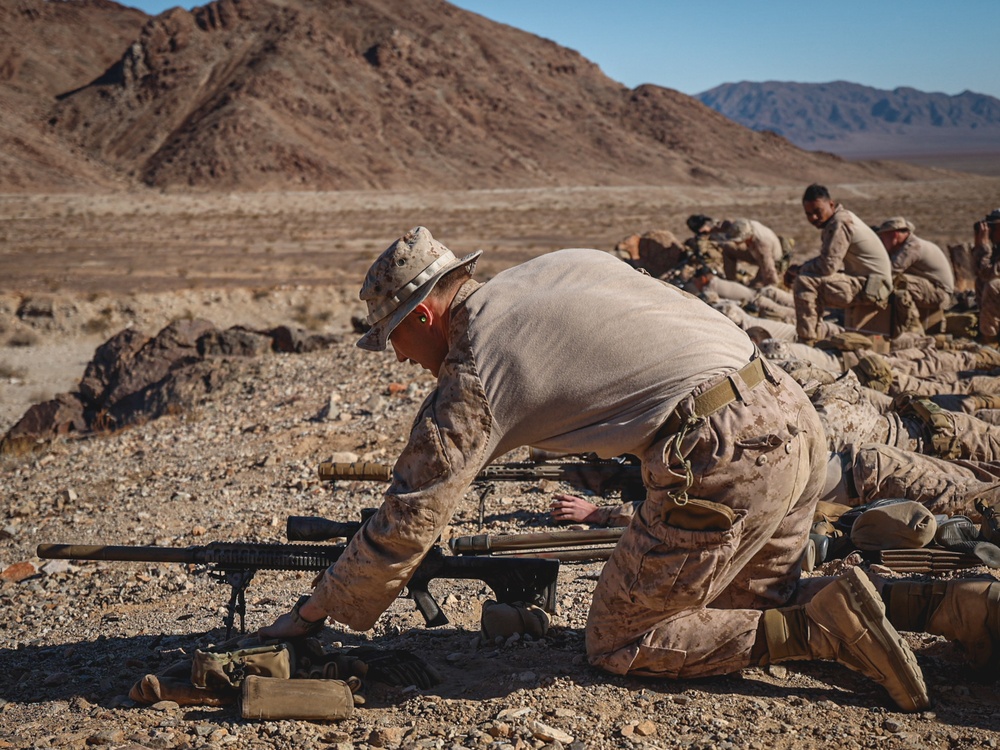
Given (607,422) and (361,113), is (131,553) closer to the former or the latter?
(607,422)

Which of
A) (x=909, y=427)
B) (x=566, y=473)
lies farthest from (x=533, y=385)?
(x=909, y=427)

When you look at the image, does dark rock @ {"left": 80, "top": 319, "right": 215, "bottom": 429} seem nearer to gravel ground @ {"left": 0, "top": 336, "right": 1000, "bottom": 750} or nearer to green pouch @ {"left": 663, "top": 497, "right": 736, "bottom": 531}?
gravel ground @ {"left": 0, "top": 336, "right": 1000, "bottom": 750}

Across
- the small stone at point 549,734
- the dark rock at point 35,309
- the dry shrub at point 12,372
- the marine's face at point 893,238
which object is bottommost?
the dry shrub at point 12,372

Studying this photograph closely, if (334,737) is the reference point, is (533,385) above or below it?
above

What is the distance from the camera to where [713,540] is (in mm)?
2850

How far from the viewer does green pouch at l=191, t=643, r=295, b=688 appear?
3094 mm

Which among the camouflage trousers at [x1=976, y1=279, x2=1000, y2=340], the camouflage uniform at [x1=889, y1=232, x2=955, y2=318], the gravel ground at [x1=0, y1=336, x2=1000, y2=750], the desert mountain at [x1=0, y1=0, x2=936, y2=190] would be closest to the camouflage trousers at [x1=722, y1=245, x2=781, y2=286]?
the camouflage uniform at [x1=889, y1=232, x2=955, y2=318]

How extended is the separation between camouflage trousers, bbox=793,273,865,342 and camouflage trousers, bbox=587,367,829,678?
5477mm

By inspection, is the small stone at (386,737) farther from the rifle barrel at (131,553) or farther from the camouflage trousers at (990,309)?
the camouflage trousers at (990,309)

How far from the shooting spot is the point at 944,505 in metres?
4.36

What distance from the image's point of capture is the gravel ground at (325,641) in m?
2.86

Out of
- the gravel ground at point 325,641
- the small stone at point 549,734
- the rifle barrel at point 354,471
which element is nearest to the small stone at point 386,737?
the gravel ground at point 325,641

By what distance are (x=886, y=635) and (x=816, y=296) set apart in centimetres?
609

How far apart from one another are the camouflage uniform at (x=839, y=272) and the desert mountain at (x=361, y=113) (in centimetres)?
4630
